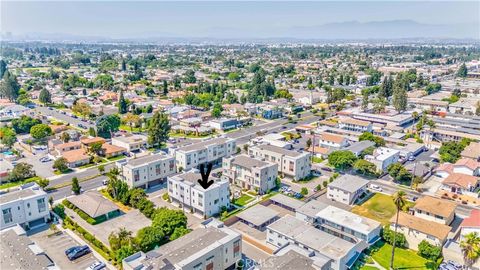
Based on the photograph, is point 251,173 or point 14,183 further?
point 14,183

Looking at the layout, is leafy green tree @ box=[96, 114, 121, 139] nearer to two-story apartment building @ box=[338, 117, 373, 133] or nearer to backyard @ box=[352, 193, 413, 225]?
two-story apartment building @ box=[338, 117, 373, 133]

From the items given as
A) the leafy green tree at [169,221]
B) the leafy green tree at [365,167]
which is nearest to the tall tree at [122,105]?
the leafy green tree at [169,221]

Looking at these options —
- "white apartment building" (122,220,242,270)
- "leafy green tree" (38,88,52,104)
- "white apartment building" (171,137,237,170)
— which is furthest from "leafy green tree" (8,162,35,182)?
"leafy green tree" (38,88,52,104)

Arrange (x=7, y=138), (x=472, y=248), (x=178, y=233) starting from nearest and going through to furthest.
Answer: (x=472, y=248) → (x=178, y=233) → (x=7, y=138)

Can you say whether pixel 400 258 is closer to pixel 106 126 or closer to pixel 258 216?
pixel 258 216

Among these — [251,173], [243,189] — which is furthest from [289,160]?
[243,189]

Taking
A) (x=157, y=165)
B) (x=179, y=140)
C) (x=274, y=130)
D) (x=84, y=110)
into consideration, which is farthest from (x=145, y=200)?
(x=84, y=110)
